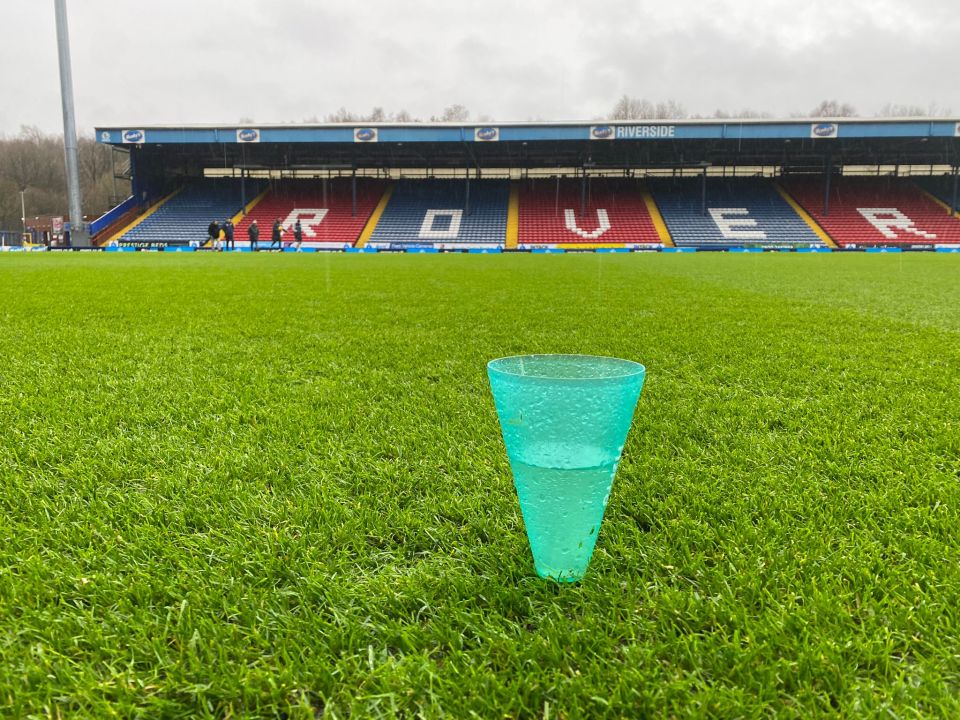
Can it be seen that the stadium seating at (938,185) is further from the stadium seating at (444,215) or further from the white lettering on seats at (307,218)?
the white lettering on seats at (307,218)

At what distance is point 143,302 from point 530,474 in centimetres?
596

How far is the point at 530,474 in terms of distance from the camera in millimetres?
996

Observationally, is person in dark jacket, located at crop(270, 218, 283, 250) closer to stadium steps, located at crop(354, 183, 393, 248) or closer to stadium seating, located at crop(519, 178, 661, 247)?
stadium steps, located at crop(354, 183, 393, 248)

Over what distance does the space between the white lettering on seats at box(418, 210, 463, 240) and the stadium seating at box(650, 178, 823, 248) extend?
1064 cm

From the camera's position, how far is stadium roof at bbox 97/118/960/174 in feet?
84.0

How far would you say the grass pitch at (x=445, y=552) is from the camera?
87 centimetres

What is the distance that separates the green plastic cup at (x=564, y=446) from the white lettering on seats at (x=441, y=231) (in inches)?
1134

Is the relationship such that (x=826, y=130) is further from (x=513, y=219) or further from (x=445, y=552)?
(x=445, y=552)

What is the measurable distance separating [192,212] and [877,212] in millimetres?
34777

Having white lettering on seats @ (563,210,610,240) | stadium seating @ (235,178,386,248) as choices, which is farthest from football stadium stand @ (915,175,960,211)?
stadium seating @ (235,178,386,248)

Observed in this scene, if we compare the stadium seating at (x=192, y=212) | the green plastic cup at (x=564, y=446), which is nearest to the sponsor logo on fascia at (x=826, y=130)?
the stadium seating at (x=192, y=212)

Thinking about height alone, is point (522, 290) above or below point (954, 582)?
above

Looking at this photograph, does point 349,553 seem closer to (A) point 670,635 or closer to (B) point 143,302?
(A) point 670,635

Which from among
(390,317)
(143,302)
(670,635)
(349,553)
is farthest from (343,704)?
(143,302)
